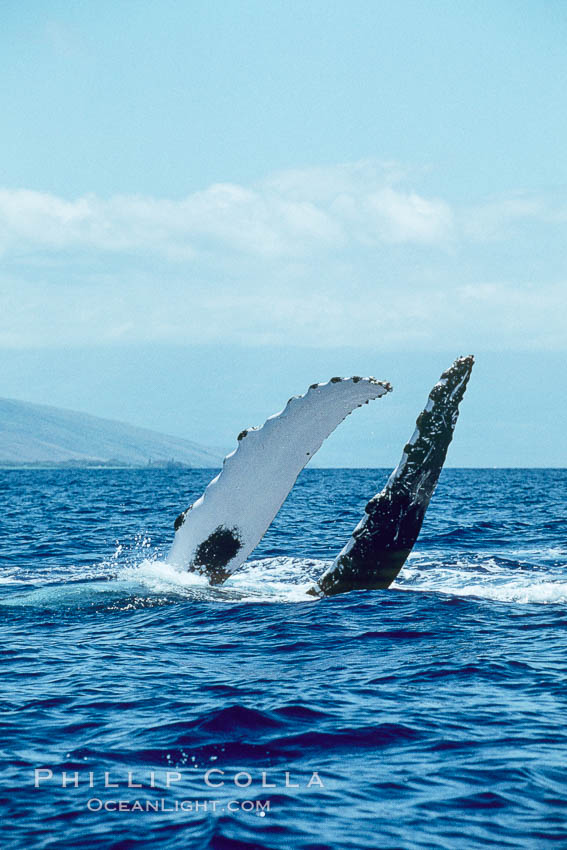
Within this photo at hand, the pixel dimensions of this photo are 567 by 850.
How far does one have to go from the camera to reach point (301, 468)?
10.8m

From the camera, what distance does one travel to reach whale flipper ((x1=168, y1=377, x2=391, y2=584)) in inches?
402

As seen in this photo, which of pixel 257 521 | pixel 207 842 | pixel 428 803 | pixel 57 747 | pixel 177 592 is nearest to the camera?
pixel 207 842

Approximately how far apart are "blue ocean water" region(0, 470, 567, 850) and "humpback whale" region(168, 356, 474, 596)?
1080mm

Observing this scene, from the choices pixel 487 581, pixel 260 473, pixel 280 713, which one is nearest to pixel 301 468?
pixel 260 473

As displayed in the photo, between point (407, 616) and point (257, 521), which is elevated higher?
point (257, 521)

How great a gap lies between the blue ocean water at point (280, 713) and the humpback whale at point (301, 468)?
42.5 inches

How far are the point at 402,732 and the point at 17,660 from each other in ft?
14.7

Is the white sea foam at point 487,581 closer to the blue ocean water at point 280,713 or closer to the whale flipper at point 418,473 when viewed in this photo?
the blue ocean water at point 280,713

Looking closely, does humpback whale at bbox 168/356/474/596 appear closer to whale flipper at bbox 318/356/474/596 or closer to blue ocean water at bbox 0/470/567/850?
whale flipper at bbox 318/356/474/596

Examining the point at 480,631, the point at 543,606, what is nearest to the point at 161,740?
the point at 480,631

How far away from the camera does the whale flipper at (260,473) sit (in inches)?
402

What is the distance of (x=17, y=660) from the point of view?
9.88 m

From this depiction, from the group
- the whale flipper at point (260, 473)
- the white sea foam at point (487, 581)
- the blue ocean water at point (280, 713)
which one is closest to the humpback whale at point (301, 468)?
the whale flipper at point (260, 473)

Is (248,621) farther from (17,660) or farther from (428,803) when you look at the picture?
(428,803)
